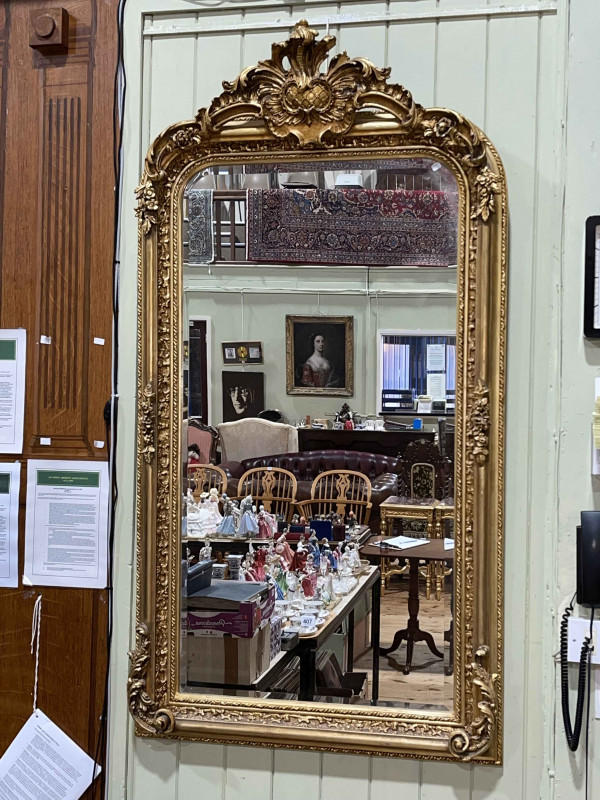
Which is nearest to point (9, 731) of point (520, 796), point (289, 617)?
point (289, 617)

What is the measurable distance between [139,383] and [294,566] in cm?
58

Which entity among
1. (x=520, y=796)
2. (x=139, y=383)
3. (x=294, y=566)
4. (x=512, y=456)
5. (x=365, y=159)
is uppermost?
(x=365, y=159)

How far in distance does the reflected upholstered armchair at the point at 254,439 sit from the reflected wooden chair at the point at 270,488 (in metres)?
0.04

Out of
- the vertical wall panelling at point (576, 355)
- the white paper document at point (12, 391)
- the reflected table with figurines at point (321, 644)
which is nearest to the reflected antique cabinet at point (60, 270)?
the white paper document at point (12, 391)

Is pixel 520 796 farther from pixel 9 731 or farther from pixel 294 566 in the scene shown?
pixel 9 731

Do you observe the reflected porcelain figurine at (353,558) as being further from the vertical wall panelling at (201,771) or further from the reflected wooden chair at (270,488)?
the vertical wall panelling at (201,771)

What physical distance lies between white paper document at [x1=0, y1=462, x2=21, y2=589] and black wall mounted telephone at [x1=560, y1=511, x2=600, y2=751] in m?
1.34

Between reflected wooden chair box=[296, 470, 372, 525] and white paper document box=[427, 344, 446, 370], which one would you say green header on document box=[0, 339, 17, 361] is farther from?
white paper document box=[427, 344, 446, 370]

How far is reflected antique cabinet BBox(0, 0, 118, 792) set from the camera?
2115 mm

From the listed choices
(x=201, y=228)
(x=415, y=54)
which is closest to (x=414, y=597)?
(x=201, y=228)

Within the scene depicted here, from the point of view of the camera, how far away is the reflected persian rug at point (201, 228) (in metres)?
2.01

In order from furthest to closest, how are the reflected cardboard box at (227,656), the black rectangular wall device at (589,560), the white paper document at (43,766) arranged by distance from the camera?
the white paper document at (43,766)
the reflected cardboard box at (227,656)
the black rectangular wall device at (589,560)

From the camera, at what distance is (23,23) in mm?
2158

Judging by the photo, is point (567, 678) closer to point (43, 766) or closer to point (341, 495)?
point (341, 495)
